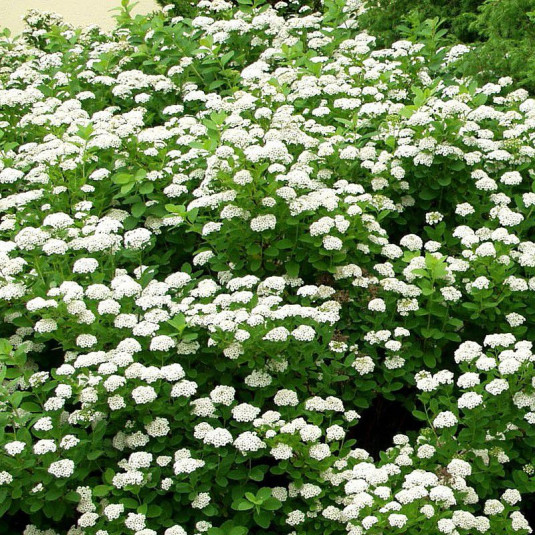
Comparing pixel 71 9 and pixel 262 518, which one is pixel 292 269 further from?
pixel 71 9

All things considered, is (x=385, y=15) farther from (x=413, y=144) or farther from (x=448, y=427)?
(x=448, y=427)

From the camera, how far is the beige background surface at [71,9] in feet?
40.4

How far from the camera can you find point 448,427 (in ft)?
11.3

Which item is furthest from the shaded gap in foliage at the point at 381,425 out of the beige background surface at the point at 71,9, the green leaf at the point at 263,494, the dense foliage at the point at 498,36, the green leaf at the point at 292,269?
the beige background surface at the point at 71,9

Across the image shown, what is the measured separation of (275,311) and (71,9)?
10418 millimetres

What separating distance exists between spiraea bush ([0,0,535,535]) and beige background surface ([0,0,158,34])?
23.3 ft

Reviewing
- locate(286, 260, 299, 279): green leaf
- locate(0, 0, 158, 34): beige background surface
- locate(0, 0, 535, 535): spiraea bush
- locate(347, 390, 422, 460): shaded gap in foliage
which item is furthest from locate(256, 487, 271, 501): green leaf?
locate(0, 0, 158, 34): beige background surface

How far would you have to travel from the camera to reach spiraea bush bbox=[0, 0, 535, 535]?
3.31 m

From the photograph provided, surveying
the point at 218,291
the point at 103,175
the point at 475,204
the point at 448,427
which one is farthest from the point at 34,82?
the point at 448,427

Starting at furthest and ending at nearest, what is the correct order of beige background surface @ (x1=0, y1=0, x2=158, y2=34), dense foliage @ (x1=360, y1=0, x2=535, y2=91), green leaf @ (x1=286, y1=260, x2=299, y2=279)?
1. beige background surface @ (x1=0, y1=0, x2=158, y2=34)
2. dense foliage @ (x1=360, y1=0, x2=535, y2=91)
3. green leaf @ (x1=286, y1=260, x2=299, y2=279)

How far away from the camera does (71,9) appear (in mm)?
12539

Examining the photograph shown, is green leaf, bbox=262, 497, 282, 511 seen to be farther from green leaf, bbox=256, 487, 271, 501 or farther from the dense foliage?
the dense foliage

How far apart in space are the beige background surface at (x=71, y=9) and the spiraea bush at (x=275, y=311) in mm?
7104

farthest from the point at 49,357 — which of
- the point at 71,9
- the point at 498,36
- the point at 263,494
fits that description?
the point at 71,9
